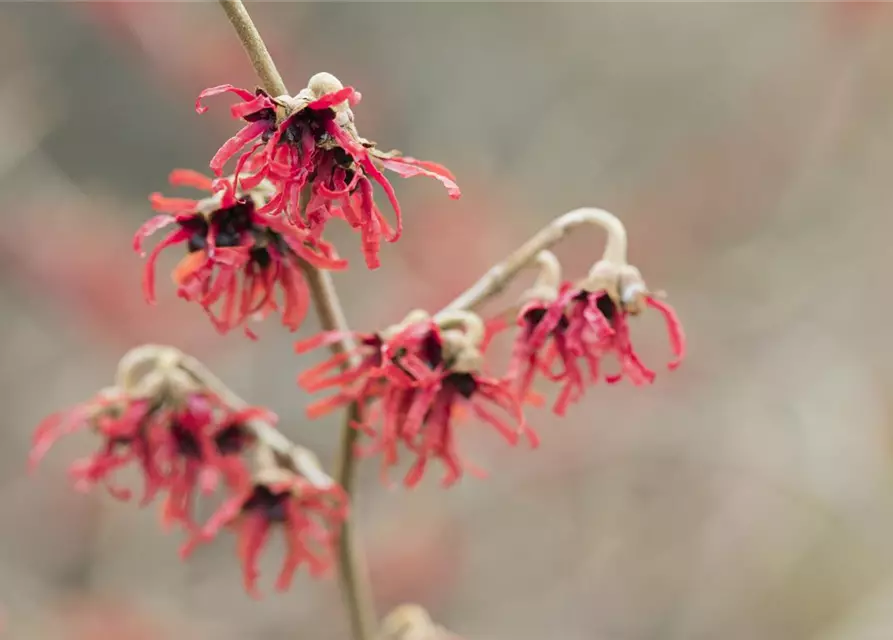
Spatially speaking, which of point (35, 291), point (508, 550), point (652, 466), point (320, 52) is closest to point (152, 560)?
point (35, 291)

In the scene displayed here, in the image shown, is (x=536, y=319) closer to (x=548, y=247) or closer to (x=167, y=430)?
(x=548, y=247)

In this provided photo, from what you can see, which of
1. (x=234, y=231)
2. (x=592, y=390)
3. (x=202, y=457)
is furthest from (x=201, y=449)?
(x=592, y=390)

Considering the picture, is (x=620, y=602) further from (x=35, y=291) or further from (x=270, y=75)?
(x=270, y=75)

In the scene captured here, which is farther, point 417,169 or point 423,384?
point 423,384

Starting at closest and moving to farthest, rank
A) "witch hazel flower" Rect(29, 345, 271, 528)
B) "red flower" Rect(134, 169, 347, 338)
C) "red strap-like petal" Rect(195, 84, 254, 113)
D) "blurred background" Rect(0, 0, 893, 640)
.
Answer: "red strap-like petal" Rect(195, 84, 254, 113) < "red flower" Rect(134, 169, 347, 338) < "witch hazel flower" Rect(29, 345, 271, 528) < "blurred background" Rect(0, 0, 893, 640)

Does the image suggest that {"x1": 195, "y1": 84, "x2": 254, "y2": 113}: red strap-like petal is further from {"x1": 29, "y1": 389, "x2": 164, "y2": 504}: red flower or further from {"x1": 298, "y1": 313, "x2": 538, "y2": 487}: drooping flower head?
{"x1": 29, "y1": 389, "x2": 164, "y2": 504}: red flower

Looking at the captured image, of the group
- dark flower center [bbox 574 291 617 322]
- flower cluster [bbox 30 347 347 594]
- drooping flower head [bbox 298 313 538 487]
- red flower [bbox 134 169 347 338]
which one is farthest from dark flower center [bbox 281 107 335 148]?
flower cluster [bbox 30 347 347 594]
